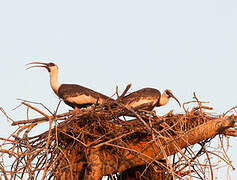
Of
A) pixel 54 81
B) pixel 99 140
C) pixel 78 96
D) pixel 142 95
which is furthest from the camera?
pixel 54 81

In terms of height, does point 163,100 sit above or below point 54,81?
Answer: below

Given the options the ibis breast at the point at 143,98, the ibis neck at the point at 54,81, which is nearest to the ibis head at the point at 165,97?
the ibis breast at the point at 143,98

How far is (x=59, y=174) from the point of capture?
6508mm

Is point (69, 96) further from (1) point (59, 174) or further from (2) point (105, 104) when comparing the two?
(1) point (59, 174)

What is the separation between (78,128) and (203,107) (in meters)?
2.80

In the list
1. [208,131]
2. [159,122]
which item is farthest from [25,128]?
[208,131]

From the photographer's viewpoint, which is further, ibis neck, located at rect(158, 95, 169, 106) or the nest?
ibis neck, located at rect(158, 95, 169, 106)

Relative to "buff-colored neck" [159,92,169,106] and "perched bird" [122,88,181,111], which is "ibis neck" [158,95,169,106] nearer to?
"buff-colored neck" [159,92,169,106]

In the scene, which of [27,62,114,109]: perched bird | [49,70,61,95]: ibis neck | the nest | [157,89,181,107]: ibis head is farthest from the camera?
[157,89,181,107]: ibis head

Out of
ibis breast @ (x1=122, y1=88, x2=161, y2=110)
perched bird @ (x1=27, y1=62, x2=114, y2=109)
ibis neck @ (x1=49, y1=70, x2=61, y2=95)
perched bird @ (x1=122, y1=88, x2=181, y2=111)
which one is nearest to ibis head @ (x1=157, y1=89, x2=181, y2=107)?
perched bird @ (x1=122, y1=88, x2=181, y2=111)

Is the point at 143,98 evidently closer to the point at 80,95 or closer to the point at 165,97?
the point at 165,97

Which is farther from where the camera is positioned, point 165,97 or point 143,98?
point 165,97

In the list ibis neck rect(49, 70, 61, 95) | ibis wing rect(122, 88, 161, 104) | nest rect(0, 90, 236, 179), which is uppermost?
ibis neck rect(49, 70, 61, 95)

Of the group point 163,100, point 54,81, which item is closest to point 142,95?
point 163,100
